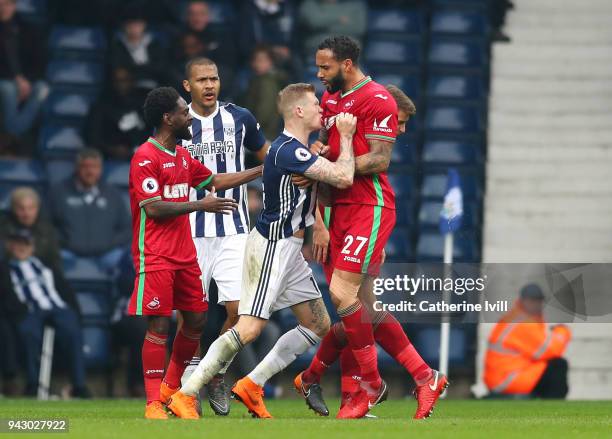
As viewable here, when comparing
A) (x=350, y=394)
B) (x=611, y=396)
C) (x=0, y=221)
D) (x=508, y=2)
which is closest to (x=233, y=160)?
(x=350, y=394)

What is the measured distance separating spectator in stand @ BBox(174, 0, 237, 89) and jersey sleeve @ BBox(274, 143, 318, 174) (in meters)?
6.62

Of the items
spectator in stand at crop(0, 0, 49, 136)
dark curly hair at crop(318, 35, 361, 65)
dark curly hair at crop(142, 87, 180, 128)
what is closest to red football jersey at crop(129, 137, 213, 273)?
dark curly hair at crop(142, 87, 180, 128)

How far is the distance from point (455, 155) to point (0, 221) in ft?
16.4

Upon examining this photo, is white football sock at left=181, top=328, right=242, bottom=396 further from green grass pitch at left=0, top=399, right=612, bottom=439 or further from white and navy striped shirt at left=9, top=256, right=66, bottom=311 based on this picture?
white and navy striped shirt at left=9, top=256, right=66, bottom=311

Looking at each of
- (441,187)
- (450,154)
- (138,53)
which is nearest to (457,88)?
(450,154)

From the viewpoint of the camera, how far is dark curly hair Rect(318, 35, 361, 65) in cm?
1032

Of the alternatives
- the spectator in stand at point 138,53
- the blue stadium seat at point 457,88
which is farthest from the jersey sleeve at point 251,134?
the blue stadium seat at point 457,88

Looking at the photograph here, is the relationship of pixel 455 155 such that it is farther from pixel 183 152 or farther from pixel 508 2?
pixel 183 152

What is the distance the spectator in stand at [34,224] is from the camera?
1481cm

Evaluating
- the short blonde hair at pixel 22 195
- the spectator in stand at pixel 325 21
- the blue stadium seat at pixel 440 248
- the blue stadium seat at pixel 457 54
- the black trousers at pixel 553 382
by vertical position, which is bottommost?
the black trousers at pixel 553 382

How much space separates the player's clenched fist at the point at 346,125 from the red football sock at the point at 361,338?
1.10 m

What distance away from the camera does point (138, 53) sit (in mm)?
16781

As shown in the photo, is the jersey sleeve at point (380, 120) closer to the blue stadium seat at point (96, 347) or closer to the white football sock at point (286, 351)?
the white football sock at point (286, 351)

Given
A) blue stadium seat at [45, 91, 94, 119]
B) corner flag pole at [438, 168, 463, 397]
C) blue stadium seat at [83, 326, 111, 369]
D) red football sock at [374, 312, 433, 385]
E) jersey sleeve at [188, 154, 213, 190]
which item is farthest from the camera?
blue stadium seat at [45, 91, 94, 119]
